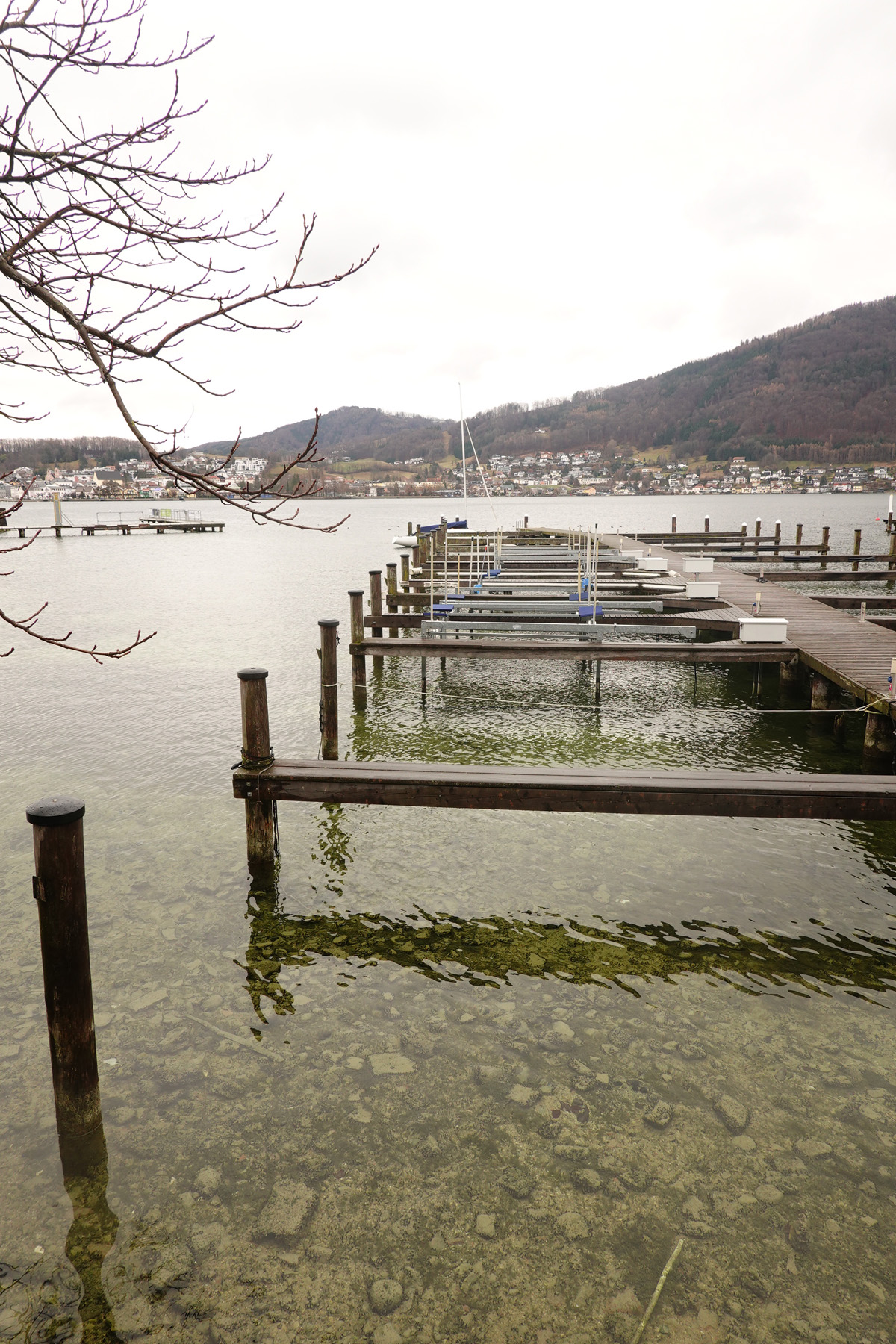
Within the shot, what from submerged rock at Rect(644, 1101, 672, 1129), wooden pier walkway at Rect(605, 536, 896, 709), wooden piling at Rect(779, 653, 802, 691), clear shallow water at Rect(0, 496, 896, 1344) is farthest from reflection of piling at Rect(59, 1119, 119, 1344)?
wooden piling at Rect(779, 653, 802, 691)

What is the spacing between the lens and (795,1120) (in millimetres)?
4348

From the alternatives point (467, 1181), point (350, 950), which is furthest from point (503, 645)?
point (467, 1181)

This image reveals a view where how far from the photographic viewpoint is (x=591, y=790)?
6281 millimetres

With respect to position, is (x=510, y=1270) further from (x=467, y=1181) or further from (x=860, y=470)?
(x=860, y=470)

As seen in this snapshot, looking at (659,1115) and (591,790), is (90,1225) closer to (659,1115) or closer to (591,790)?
(659,1115)

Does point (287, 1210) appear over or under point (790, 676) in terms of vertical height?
under

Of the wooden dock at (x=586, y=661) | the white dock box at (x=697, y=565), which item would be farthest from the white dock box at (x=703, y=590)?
the white dock box at (x=697, y=565)

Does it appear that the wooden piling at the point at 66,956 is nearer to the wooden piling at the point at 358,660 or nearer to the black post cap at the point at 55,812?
the black post cap at the point at 55,812

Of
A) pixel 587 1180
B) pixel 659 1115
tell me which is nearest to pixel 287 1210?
pixel 587 1180

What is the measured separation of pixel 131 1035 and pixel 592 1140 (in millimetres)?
3131

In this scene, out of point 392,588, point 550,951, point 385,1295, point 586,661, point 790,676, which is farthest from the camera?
point 392,588

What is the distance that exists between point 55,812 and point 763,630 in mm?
11911

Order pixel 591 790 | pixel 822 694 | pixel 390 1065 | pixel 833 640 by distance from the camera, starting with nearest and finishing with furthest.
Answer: pixel 390 1065 → pixel 591 790 → pixel 822 694 → pixel 833 640

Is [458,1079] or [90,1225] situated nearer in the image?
[90,1225]
